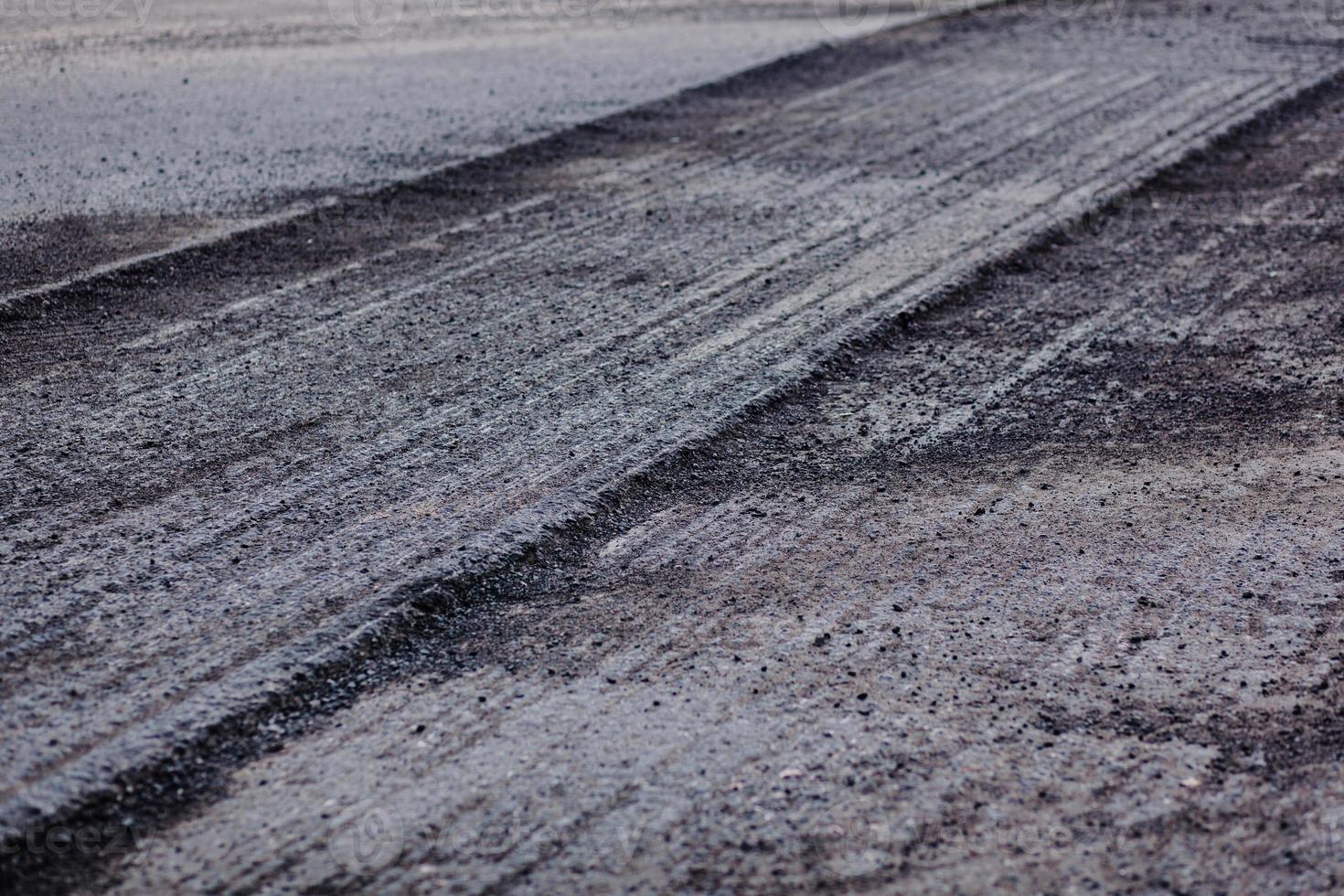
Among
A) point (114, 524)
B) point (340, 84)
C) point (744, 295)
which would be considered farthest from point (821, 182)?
point (114, 524)

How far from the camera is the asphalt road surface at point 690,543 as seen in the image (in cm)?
331

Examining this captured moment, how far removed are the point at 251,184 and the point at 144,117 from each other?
1973mm

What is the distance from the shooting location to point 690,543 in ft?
15.2

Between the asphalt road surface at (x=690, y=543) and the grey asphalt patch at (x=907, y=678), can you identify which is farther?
the asphalt road surface at (x=690, y=543)

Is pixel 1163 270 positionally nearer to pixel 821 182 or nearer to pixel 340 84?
pixel 821 182

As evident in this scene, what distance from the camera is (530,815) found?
3332 millimetres

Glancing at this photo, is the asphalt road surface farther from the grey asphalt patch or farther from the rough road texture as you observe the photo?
the rough road texture

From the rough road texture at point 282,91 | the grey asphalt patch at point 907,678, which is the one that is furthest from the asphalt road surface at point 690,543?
the rough road texture at point 282,91

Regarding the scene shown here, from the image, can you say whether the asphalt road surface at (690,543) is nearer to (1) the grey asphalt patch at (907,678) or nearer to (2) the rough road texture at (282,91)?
(1) the grey asphalt patch at (907,678)

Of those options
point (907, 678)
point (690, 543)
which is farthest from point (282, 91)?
point (907, 678)

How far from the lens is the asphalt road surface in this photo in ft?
10.9

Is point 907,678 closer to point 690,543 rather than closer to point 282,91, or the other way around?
point 690,543

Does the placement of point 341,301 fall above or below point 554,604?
above

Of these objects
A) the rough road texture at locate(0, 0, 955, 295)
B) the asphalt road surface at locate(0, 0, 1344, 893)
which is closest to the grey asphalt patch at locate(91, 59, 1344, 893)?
the asphalt road surface at locate(0, 0, 1344, 893)
